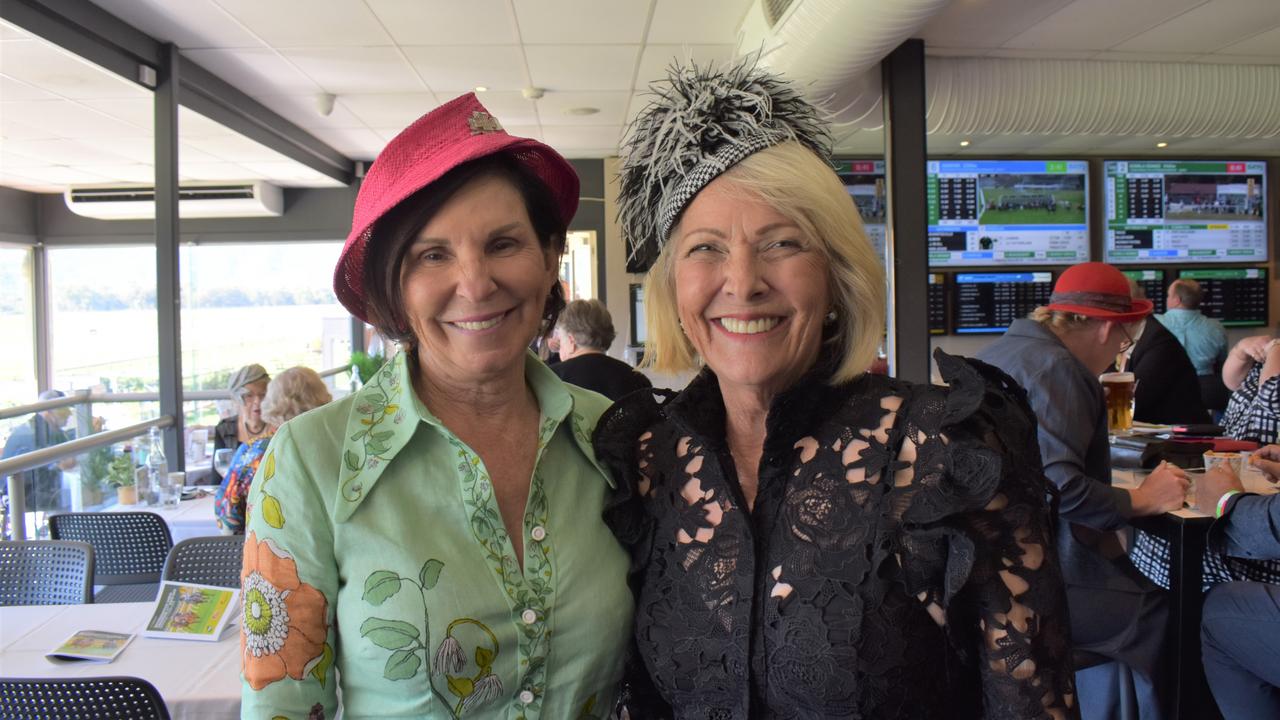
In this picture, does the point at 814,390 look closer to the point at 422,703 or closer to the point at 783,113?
the point at 783,113

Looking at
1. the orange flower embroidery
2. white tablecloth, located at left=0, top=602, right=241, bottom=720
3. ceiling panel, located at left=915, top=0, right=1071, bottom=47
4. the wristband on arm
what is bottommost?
white tablecloth, located at left=0, top=602, right=241, bottom=720

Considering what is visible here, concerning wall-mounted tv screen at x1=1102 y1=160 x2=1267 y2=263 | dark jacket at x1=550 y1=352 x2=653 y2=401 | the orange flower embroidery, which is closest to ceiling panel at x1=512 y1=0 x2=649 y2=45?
dark jacket at x1=550 y1=352 x2=653 y2=401

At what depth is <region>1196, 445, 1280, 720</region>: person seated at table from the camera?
248 centimetres

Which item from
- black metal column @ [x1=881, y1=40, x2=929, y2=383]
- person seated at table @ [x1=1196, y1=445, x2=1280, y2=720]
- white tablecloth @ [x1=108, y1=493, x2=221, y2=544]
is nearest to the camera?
person seated at table @ [x1=1196, y1=445, x2=1280, y2=720]

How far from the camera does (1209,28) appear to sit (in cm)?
480

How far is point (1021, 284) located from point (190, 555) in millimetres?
6845

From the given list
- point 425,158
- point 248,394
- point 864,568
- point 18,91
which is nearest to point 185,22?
point 18,91

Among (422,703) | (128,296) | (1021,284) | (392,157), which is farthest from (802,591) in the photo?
(128,296)

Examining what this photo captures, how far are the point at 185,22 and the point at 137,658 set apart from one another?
369 cm

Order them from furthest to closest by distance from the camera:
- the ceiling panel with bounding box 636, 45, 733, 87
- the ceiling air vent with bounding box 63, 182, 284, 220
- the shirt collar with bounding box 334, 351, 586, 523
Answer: the ceiling air vent with bounding box 63, 182, 284, 220 → the ceiling panel with bounding box 636, 45, 733, 87 → the shirt collar with bounding box 334, 351, 586, 523

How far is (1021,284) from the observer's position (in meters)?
7.64

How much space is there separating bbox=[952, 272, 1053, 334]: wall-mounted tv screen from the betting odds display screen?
14 centimetres

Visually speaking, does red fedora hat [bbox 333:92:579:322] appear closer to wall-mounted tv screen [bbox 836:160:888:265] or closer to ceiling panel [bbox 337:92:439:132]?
ceiling panel [bbox 337:92:439:132]

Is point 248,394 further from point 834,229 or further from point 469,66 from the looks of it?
point 834,229
